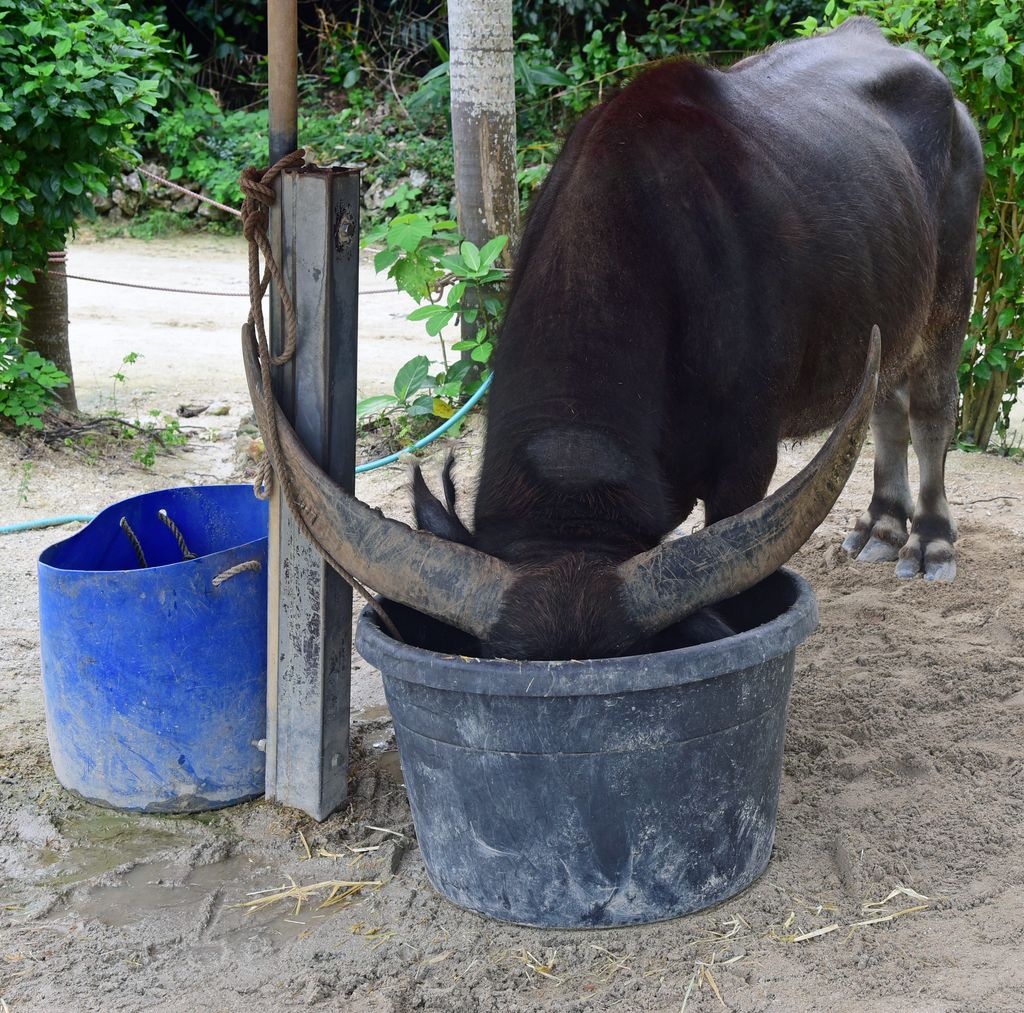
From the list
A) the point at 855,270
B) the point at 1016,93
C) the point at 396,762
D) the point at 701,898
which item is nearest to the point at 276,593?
the point at 396,762

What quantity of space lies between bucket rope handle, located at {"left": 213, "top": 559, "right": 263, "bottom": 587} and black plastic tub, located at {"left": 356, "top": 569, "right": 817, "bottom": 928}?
1.94ft

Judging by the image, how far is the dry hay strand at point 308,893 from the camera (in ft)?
9.79

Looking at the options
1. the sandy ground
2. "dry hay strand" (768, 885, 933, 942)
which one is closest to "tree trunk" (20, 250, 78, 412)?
the sandy ground

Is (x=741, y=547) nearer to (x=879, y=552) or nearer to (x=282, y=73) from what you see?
(x=282, y=73)

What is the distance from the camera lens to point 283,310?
3.21 metres

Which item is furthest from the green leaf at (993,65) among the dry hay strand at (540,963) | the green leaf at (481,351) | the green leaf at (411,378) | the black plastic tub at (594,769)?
the dry hay strand at (540,963)

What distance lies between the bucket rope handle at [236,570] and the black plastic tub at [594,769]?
591 millimetres

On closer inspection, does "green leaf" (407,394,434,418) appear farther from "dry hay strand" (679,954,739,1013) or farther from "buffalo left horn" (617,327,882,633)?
"dry hay strand" (679,954,739,1013)

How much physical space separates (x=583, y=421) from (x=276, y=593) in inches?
39.6

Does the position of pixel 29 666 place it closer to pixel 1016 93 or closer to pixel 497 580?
pixel 497 580

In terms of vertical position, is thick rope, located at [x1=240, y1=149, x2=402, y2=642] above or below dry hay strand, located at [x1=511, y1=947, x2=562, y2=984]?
above

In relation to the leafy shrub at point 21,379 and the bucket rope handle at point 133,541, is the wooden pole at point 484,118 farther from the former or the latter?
the bucket rope handle at point 133,541

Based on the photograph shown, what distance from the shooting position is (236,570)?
131 inches

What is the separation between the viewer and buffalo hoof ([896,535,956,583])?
17.0ft
